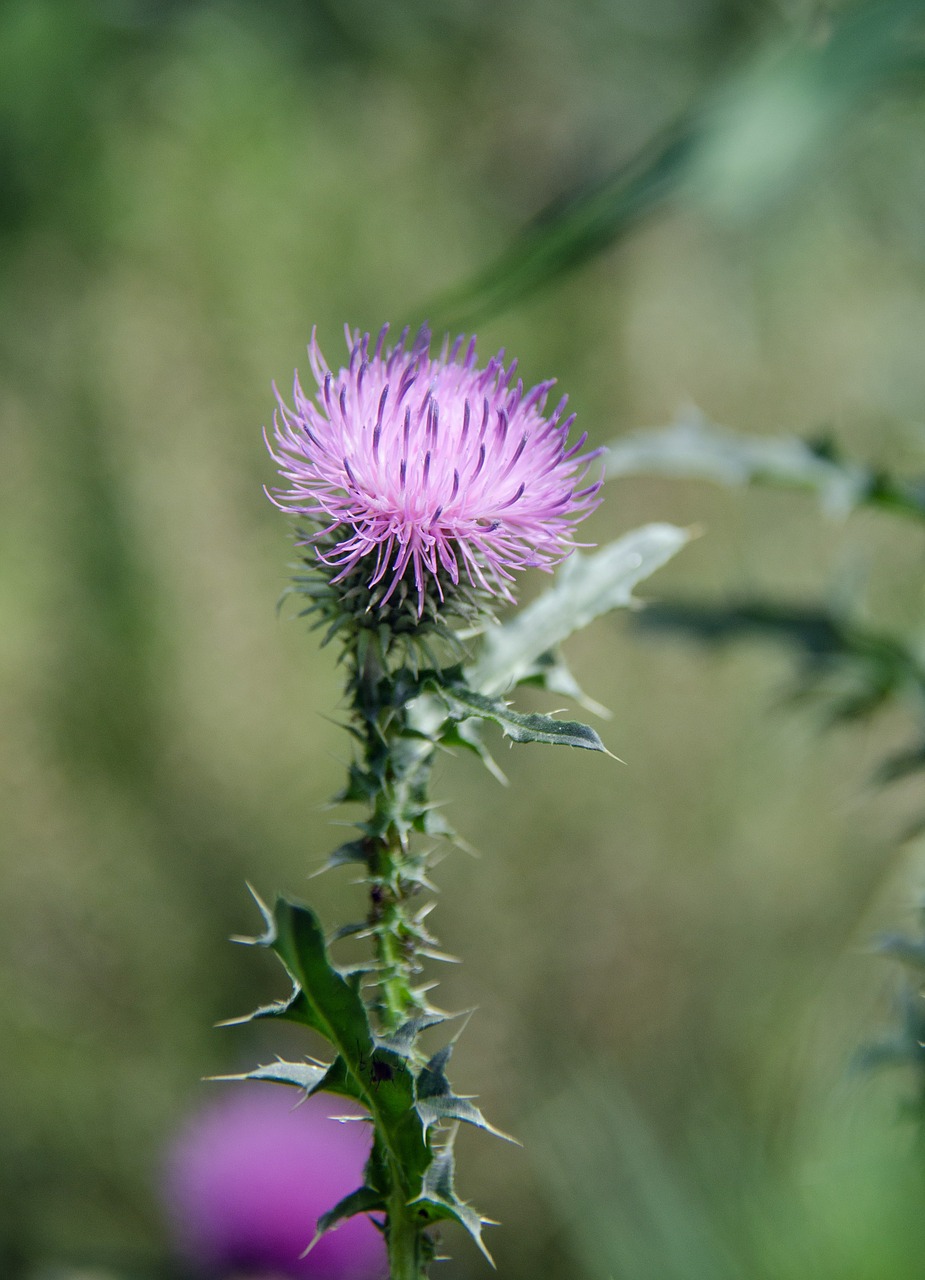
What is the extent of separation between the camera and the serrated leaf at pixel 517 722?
0.95m

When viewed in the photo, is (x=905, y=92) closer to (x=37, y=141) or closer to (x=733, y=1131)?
(x=733, y=1131)

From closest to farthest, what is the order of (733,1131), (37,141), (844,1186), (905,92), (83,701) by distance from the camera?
(844,1186) → (733,1131) → (905,92) → (83,701) → (37,141)

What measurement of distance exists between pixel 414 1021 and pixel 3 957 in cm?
282

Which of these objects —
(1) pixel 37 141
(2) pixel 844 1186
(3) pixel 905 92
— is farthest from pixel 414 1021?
(1) pixel 37 141

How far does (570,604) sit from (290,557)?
2.86 meters

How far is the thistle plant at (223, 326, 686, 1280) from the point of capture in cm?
93

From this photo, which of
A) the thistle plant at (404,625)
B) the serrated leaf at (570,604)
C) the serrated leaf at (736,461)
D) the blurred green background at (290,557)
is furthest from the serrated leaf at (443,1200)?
the blurred green background at (290,557)

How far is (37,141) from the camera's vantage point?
454 cm

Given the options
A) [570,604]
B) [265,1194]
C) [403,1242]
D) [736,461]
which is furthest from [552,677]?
[265,1194]

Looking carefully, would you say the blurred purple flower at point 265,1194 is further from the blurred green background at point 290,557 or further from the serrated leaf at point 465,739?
the serrated leaf at point 465,739

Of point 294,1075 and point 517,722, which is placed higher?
point 517,722

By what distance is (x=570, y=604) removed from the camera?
125 cm

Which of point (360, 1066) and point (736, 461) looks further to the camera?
point (736, 461)

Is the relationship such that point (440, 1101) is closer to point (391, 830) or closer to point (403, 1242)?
point (403, 1242)
